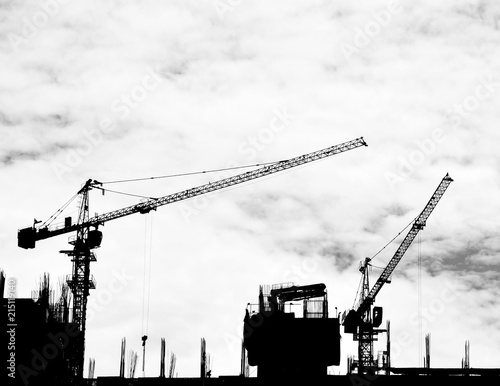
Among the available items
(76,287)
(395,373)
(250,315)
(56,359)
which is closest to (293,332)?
(250,315)

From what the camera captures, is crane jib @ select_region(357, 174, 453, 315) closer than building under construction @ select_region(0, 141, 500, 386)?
No

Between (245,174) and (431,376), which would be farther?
(245,174)

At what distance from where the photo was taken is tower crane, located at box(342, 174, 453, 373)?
143125 mm

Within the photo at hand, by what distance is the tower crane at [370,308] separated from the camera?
143 m

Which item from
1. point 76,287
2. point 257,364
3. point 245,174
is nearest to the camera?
point 257,364

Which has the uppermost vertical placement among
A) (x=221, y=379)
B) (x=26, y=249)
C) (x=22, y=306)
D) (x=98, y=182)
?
(x=98, y=182)

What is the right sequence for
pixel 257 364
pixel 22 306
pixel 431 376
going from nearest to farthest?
1. pixel 22 306
2. pixel 431 376
3. pixel 257 364

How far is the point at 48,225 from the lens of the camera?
471 feet

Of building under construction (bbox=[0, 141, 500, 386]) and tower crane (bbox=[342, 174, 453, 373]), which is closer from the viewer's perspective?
building under construction (bbox=[0, 141, 500, 386])

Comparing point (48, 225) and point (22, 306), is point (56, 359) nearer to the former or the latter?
point (22, 306)

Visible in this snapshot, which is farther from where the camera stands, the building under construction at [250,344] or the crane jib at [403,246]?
the crane jib at [403,246]

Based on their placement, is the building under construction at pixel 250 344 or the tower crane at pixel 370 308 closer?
the building under construction at pixel 250 344

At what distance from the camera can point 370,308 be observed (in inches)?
5876

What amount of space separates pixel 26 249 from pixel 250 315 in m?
42.8
